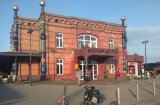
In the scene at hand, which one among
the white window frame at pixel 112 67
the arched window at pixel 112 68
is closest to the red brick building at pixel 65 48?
the white window frame at pixel 112 67

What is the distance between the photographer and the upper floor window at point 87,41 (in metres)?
39.8

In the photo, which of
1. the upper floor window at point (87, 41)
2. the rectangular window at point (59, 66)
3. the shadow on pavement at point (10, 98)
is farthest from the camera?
the upper floor window at point (87, 41)

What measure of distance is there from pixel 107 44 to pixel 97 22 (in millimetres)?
3894

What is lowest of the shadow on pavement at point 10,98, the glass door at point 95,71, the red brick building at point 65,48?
the shadow on pavement at point 10,98

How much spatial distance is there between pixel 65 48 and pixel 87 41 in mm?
4014

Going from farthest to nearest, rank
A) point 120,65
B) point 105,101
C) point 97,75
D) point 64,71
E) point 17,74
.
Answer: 1. point 120,65
2. point 97,75
3. point 64,71
4. point 17,74
5. point 105,101

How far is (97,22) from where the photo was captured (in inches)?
1647

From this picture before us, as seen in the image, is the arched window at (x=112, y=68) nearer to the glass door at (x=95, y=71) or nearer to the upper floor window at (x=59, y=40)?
the glass door at (x=95, y=71)

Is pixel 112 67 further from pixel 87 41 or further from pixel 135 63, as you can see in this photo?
pixel 135 63

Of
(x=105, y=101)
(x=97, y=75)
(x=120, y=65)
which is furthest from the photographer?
(x=120, y=65)

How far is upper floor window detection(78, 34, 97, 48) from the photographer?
130ft

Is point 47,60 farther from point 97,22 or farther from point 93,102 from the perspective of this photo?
point 93,102

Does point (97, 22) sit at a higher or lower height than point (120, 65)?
higher

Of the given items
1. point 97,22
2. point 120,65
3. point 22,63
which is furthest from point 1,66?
point 120,65
